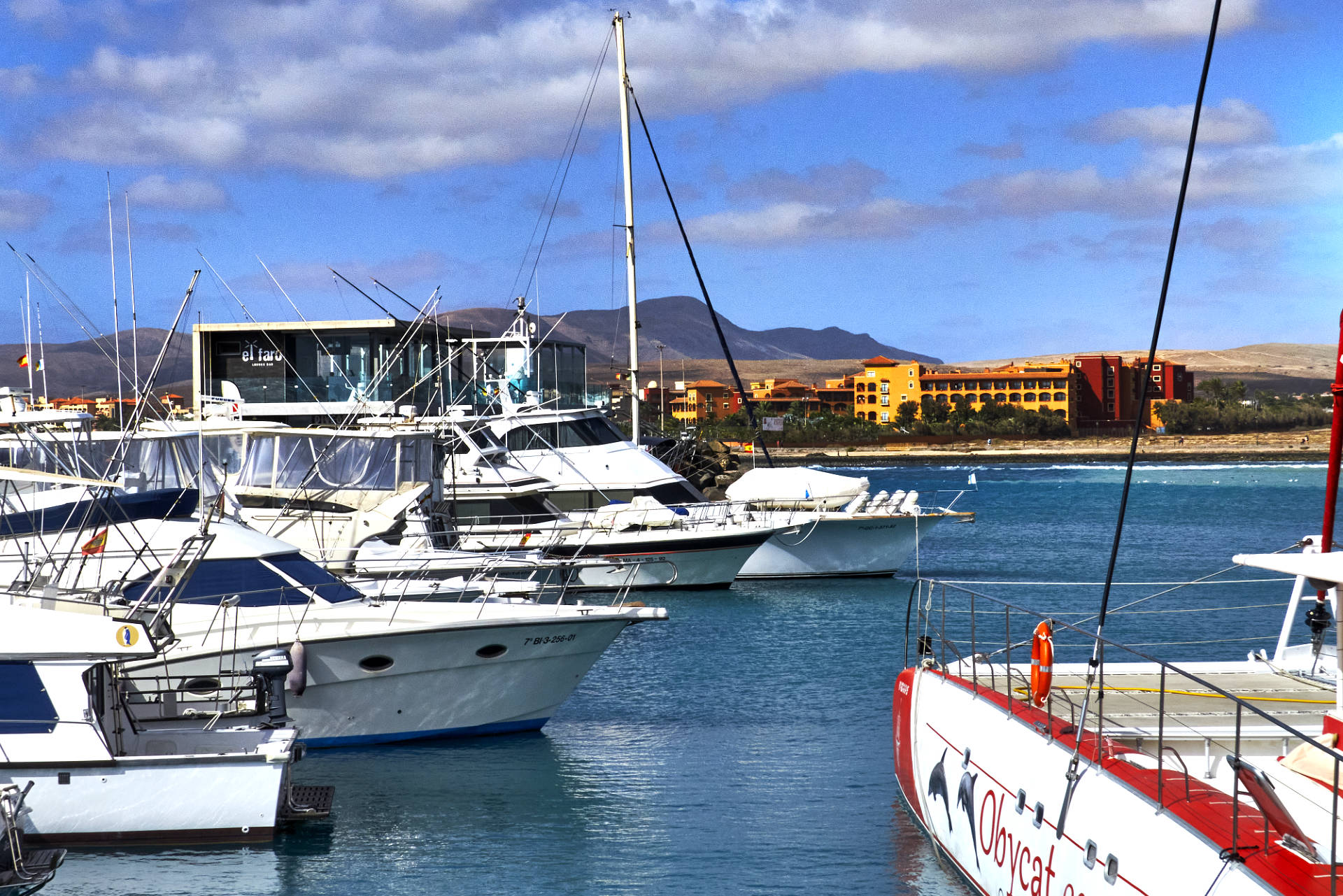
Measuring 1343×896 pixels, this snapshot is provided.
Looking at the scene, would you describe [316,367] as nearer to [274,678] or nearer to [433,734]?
[433,734]

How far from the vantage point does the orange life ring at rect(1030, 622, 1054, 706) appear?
318 inches

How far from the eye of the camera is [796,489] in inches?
1184

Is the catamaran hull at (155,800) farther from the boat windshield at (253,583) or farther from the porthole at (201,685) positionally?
the boat windshield at (253,583)

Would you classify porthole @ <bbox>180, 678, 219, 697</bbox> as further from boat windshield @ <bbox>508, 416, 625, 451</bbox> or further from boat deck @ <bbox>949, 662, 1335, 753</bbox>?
boat windshield @ <bbox>508, 416, 625, 451</bbox>

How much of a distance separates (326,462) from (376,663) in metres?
9.28

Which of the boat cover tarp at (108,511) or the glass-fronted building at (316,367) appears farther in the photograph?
the glass-fronted building at (316,367)

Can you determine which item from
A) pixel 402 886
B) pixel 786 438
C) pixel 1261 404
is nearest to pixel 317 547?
pixel 402 886

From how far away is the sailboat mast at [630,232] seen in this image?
109ft

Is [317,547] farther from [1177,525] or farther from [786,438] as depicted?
[786,438]

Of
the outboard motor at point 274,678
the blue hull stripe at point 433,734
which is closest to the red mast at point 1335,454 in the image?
the blue hull stripe at point 433,734

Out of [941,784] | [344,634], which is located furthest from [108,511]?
[941,784]

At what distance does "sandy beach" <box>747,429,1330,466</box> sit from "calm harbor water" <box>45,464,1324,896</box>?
109691 mm

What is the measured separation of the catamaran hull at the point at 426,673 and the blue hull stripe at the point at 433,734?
0.01m

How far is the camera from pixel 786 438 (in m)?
158
